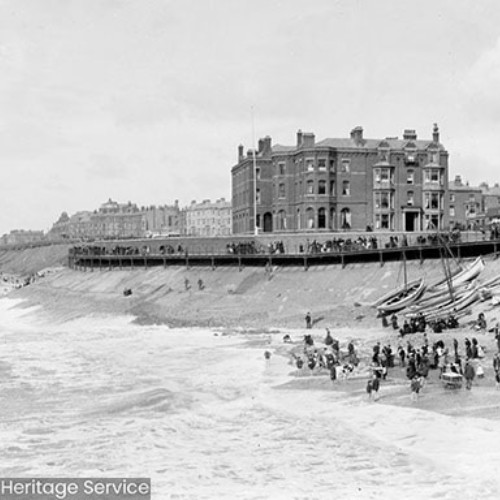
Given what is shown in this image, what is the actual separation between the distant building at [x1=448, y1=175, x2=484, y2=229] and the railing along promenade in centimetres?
4201

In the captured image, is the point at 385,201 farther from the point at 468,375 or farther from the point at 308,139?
the point at 468,375

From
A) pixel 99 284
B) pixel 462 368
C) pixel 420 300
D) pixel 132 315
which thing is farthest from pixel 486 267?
pixel 99 284

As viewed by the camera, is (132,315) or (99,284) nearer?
(132,315)

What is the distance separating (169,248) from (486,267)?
37564 mm

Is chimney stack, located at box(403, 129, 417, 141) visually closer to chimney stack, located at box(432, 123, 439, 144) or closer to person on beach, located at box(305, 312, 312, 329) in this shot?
chimney stack, located at box(432, 123, 439, 144)

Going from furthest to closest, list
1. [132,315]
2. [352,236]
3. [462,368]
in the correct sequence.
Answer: [352,236] → [132,315] → [462,368]

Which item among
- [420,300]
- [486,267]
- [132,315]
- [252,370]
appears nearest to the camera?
[252,370]

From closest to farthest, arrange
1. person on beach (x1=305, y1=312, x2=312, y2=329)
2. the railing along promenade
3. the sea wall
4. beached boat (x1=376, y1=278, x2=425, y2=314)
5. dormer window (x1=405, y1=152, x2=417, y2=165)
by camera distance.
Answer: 1. beached boat (x1=376, y1=278, x2=425, y2=314)
2. person on beach (x1=305, y1=312, x2=312, y2=329)
3. the sea wall
4. the railing along promenade
5. dormer window (x1=405, y1=152, x2=417, y2=165)

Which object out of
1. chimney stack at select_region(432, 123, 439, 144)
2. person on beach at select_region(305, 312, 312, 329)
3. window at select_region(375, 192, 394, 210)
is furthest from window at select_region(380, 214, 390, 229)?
person on beach at select_region(305, 312, 312, 329)

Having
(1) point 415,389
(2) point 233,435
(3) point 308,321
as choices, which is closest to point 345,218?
(3) point 308,321

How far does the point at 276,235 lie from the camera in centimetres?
7556

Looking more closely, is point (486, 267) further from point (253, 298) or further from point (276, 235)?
point (276, 235)

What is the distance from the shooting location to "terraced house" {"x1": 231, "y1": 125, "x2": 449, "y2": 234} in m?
80.7

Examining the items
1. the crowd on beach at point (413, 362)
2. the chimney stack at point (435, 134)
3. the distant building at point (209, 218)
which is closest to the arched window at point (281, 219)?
→ the chimney stack at point (435, 134)
